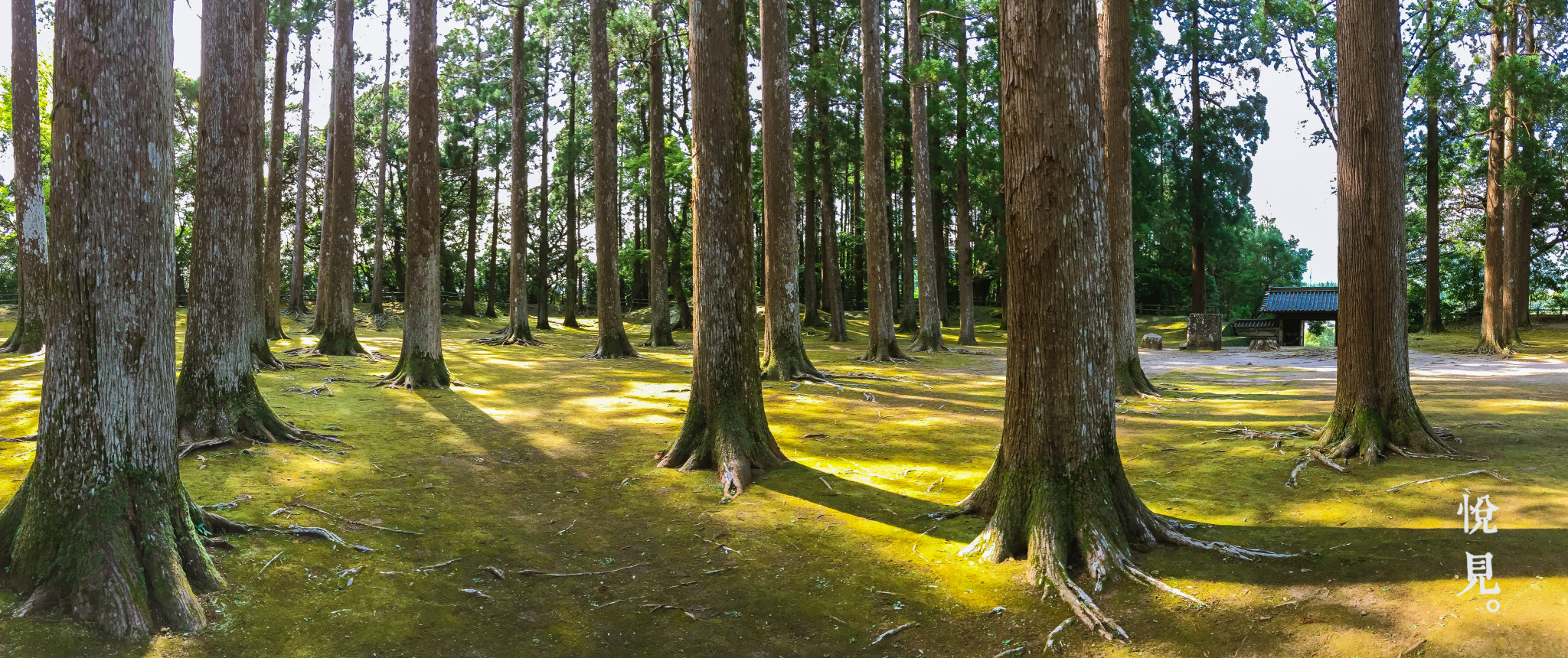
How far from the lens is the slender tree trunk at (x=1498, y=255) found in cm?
1844

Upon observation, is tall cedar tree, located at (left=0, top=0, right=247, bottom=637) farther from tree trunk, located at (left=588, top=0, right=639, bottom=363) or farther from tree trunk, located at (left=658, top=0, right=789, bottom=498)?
tree trunk, located at (left=588, top=0, right=639, bottom=363)

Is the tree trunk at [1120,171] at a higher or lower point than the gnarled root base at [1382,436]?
higher

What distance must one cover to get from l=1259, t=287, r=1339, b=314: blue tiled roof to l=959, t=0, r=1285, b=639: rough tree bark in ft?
76.8

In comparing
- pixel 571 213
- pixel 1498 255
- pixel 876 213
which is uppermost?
pixel 571 213

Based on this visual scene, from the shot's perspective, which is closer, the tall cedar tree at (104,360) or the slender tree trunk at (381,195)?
the tall cedar tree at (104,360)

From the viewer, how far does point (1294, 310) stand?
25062 millimetres

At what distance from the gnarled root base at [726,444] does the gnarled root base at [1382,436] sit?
4416 mm

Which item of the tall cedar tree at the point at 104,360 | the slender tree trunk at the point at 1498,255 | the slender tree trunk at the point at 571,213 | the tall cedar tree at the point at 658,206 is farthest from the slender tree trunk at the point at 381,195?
the slender tree trunk at the point at 1498,255

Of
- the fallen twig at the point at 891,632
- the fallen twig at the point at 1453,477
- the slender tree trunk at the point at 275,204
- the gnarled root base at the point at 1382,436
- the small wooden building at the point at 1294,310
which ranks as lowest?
the fallen twig at the point at 891,632

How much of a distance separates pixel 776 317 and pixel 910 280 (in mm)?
15827

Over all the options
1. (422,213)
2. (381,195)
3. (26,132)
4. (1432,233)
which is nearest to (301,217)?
(381,195)

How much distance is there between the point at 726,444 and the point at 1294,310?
23.5 metres

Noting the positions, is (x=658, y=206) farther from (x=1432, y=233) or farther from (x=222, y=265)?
(x=1432, y=233)

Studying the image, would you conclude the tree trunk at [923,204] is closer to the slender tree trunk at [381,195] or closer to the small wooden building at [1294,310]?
the small wooden building at [1294,310]
